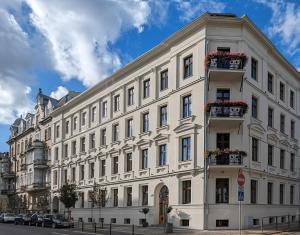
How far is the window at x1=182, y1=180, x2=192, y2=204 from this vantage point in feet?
121

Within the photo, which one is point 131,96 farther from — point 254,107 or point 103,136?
point 254,107

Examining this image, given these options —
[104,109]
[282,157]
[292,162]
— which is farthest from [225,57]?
[104,109]

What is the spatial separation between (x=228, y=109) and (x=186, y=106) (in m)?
4.32

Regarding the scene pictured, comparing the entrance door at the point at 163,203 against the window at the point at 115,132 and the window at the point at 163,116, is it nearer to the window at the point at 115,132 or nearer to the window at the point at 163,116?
the window at the point at 163,116

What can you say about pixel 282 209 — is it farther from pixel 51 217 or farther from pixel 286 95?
pixel 51 217

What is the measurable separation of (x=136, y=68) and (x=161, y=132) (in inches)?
307

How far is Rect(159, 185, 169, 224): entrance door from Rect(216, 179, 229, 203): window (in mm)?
5822

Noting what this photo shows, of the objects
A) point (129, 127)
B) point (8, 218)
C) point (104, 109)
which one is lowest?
point (8, 218)

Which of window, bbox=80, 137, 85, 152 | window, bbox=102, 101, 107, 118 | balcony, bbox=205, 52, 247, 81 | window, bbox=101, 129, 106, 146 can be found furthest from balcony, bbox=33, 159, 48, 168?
balcony, bbox=205, 52, 247, 81

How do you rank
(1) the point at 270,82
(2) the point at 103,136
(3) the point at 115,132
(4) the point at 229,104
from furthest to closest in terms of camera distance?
1. (2) the point at 103,136
2. (3) the point at 115,132
3. (1) the point at 270,82
4. (4) the point at 229,104

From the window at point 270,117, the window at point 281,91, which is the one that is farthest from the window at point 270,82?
the window at point 281,91

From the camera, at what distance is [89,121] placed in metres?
56.2

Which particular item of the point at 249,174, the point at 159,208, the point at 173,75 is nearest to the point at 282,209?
the point at 249,174

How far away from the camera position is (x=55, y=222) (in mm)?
45219
